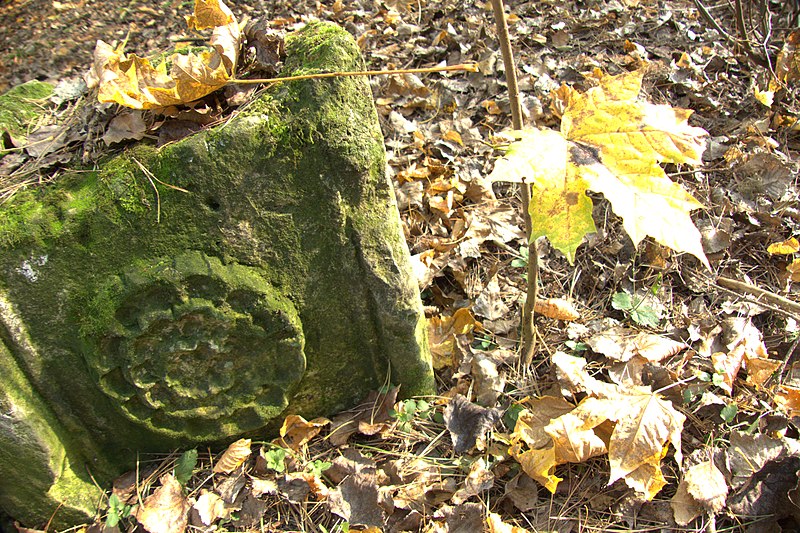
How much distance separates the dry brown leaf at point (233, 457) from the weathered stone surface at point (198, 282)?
0.19ft

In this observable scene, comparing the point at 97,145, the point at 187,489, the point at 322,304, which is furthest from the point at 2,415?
the point at 322,304

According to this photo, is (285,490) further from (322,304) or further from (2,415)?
(2,415)

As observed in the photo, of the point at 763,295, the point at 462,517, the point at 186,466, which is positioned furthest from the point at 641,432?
the point at 186,466

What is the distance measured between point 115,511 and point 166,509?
0.20 metres

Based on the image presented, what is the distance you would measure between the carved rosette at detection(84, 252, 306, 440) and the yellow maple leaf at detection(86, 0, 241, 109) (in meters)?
0.48

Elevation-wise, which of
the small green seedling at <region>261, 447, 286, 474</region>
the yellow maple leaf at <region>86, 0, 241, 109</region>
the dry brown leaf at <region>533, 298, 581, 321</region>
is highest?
the yellow maple leaf at <region>86, 0, 241, 109</region>

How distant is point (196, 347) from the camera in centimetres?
184

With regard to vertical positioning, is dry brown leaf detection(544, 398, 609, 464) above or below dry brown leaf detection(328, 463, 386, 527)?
above

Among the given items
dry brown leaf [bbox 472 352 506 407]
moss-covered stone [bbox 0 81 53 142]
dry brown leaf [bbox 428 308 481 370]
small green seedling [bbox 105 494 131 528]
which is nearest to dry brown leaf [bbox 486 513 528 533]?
dry brown leaf [bbox 472 352 506 407]

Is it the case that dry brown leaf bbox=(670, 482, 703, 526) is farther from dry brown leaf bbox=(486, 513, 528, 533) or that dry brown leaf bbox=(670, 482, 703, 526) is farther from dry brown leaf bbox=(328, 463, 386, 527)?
dry brown leaf bbox=(328, 463, 386, 527)

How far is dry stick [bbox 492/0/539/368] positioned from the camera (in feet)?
4.88

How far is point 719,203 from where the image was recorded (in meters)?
2.58

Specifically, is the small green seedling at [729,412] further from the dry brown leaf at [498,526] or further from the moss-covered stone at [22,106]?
the moss-covered stone at [22,106]

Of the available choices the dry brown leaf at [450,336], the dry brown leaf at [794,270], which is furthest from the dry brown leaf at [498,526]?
the dry brown leaf at [794,270]
